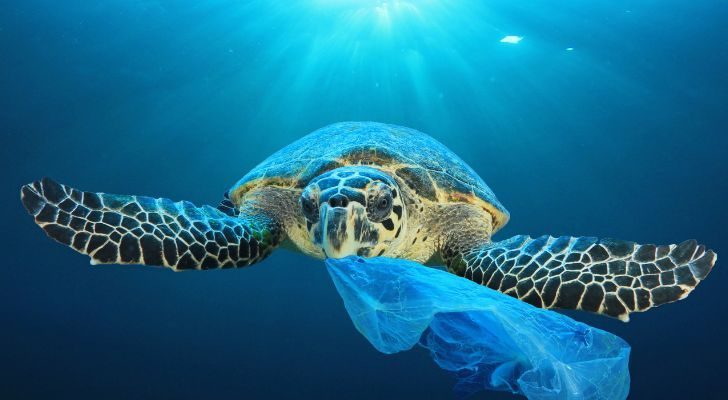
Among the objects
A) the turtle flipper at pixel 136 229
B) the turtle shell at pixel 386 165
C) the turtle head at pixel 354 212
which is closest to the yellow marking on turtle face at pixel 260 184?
the turtle shell at pixel 386 165

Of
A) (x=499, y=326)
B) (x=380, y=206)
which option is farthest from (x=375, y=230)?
(x=499, y=326)

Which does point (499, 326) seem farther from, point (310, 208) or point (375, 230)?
point (310, 208)

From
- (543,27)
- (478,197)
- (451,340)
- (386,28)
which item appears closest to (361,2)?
(386,28)

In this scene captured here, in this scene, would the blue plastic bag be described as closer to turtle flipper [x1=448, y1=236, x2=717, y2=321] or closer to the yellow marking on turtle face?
turtle flipper [x1=448, y1=236, x2=717, y2=321]

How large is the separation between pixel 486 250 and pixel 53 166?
19.7 m

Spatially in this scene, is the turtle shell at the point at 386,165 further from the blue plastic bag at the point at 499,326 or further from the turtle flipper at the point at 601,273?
the blue plastic bag at the point at 499,326

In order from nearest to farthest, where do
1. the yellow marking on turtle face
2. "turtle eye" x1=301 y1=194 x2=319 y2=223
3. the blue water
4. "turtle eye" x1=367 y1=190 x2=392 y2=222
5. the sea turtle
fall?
1. the sea turtle
2. "turtle eye" x1=367 y1=190 x2=392 y2=222
3. "turtle eye" x1=301 y1=194 x2=319 y2=223
4. the yellow marking on turtle face
5. the blue water

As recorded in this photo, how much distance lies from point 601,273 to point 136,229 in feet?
9.92

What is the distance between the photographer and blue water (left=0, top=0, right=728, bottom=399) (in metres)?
12.6

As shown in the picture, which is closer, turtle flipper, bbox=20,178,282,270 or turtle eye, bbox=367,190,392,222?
turtle flipper, bbox=20,178,282,270

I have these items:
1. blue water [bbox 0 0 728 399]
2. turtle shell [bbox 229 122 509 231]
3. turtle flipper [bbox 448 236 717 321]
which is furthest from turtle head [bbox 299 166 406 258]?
blue water [bbox 0 0 728 399]

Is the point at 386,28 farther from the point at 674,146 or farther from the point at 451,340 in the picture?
the point at 674,146

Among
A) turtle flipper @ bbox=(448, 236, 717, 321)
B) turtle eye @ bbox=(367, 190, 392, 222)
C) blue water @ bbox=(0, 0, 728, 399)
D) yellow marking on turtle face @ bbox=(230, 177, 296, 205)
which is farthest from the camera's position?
blue water @ bbox=(0, 0, 728, 399)

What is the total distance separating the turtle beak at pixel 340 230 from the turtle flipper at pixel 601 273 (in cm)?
100
